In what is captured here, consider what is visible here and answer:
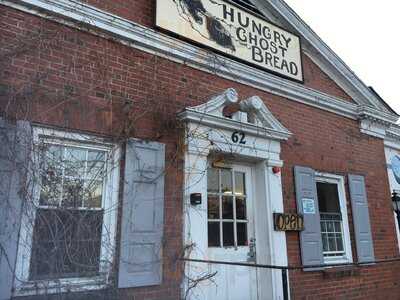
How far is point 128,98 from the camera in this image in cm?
469

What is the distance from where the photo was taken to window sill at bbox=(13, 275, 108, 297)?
356 cm

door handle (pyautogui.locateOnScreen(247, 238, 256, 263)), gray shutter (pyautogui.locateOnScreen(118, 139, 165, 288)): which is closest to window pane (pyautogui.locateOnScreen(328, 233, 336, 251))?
door handle (pyautogui.locateOnScreen(247, 238, 256, 263))

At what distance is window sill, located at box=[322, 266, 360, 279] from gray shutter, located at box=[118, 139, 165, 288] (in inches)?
123

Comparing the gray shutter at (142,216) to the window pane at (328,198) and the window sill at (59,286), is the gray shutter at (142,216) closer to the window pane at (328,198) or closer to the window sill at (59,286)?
the window sill at (59,286)

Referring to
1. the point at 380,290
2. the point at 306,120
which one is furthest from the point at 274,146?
the point at 380,290

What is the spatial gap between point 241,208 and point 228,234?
1.57 ft

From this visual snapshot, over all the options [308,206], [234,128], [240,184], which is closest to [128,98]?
[234,128]

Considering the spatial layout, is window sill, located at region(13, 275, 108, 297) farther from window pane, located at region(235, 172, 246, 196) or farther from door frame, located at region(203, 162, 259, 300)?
window pane, located at region(235, 172, 246, 196)

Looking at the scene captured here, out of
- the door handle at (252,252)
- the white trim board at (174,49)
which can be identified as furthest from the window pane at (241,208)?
the white trim board at (174,49)

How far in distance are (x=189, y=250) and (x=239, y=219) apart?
1142 millimetres

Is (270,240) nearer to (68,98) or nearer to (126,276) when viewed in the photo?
(126,276)

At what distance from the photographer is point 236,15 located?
6.31m

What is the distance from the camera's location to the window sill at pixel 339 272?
620 cm

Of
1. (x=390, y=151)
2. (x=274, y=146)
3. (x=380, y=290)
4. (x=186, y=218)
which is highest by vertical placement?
(x=390, y=151)
